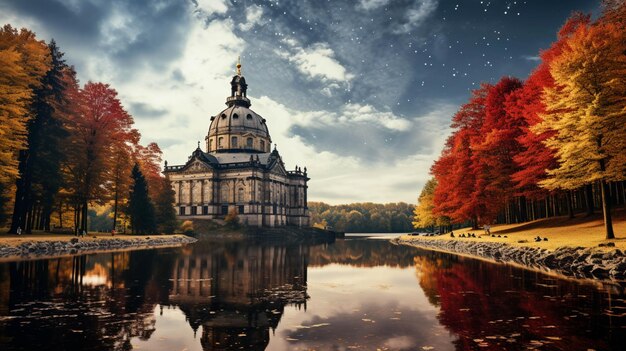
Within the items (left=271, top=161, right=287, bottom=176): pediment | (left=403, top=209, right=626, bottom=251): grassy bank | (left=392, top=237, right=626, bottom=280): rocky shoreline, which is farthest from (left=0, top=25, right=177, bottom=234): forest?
(left=271, top=161, right=287, bottom=176): pediment

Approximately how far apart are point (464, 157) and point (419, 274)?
95.5 ft

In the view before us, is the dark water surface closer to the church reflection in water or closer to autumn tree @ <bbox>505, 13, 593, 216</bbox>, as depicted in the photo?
the church reflection in water

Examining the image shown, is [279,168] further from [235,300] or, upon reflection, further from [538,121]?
[235,300]

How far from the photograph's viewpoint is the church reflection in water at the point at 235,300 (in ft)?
31.8

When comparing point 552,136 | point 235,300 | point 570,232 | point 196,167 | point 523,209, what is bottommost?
point 235,300

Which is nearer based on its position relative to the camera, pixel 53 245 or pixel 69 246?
pixel 53 245

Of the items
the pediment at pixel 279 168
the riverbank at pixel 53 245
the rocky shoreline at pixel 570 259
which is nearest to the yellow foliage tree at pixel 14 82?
the riverbank at pixel 53 245

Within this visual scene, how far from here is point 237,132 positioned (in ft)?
380

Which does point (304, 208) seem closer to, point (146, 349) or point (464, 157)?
point (464, 157)

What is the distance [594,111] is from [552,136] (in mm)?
6477

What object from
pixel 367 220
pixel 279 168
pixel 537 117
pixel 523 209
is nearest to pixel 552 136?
pixel 537 117

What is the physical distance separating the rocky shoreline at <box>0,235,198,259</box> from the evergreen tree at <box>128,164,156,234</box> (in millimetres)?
4902

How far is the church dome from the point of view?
11594cm

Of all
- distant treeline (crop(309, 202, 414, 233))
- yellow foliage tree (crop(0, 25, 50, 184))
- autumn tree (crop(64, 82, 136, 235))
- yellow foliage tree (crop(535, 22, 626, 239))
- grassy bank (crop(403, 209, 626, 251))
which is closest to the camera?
grassy bank (crop(403, 209, 626, 251))
